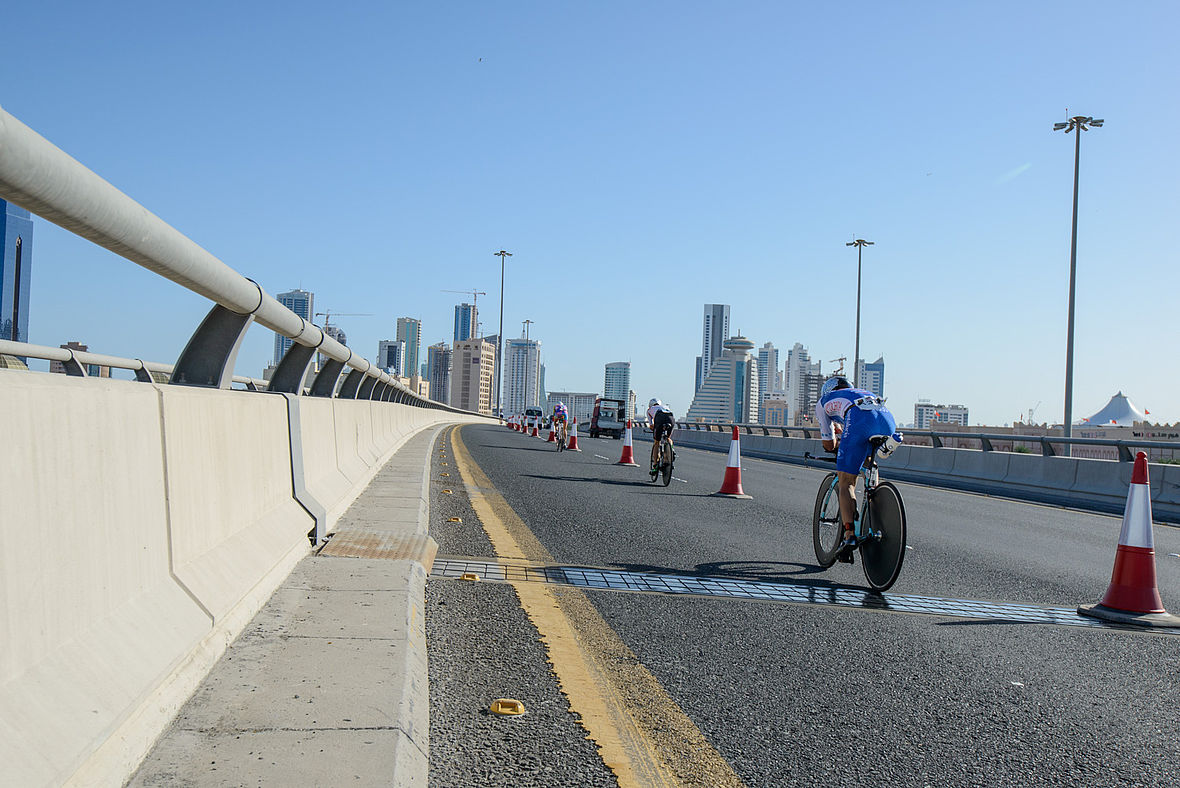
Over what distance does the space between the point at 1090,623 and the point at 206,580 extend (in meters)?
5.33

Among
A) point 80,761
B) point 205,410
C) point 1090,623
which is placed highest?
point 205,410

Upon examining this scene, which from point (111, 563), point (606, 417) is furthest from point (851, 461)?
point (606, 417)

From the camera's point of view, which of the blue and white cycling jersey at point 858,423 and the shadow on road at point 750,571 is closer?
the shadow on road at point 750,571

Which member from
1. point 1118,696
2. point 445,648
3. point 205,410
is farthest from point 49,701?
point 1118,696

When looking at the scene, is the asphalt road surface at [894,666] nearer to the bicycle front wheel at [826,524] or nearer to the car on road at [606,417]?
the bicycle front wheel at [826,524]

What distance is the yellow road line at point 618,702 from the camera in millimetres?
3240

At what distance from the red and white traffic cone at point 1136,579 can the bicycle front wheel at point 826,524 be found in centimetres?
194

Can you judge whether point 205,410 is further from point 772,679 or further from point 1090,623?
point 1090,623

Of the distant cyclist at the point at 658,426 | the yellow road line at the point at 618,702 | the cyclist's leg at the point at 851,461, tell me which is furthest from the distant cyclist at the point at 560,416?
the yellow road line at the point at 618,702

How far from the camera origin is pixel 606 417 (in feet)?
177

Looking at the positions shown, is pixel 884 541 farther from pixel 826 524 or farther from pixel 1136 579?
pixel 1136 579

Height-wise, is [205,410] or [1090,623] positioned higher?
[205,410]

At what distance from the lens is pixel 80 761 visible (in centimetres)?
220

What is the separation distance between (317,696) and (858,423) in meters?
5.46
